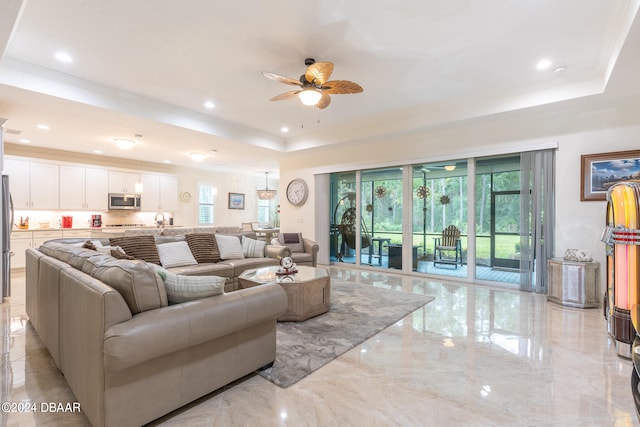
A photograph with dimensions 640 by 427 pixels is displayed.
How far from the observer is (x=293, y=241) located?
6.31m

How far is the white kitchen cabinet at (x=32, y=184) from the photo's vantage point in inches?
253

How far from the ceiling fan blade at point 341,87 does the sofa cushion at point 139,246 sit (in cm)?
310

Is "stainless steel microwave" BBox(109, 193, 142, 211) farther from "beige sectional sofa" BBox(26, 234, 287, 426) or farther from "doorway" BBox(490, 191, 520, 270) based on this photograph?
"doorway" BBox(490, 191, 520, 270)

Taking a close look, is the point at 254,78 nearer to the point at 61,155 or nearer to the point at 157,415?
the point at 157,415

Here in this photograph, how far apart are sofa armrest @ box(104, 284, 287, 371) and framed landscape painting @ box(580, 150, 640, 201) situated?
4.70 m

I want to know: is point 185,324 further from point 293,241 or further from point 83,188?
point 83,188

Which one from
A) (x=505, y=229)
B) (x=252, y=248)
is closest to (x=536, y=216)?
(x=505, y=229)

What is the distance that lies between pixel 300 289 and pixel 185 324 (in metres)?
1.77

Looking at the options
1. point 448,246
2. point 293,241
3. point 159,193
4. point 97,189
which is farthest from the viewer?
point 159,193

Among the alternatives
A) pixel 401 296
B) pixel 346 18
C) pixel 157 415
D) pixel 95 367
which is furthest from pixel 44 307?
pixel 401 296

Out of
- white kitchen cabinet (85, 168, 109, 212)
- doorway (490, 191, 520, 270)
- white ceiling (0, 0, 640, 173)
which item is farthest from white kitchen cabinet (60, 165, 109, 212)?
doorway (490, 191, 520, 270)

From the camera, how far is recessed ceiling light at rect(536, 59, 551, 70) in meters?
3.61

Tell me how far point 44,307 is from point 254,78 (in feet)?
10.9

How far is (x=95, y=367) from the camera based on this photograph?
1.59m
